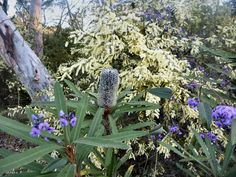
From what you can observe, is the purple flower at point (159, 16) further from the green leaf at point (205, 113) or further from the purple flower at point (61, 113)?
the purple flower at point (61, 113)

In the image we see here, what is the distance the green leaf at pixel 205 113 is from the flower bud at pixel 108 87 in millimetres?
318

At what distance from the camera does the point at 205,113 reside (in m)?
1.33

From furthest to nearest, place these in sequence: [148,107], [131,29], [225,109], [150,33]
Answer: [150,33] → [131,29] → [148,107] → [225,109]

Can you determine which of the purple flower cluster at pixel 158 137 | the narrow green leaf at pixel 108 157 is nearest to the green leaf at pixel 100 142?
the narrow green leaf at pixel 108 157

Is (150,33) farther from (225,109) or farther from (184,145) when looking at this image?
(225,109)

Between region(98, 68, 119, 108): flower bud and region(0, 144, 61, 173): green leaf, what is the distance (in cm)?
46

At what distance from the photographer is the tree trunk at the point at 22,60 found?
16.4 ft

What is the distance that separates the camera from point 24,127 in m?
1.02

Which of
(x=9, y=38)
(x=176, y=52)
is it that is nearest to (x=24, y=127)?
(x=176, y=52)

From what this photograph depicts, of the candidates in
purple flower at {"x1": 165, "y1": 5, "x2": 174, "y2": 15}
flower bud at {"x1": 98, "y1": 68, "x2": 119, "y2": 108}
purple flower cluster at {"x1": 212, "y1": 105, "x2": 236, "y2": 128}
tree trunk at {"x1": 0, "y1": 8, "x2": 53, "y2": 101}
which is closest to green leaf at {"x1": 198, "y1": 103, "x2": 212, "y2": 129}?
purple flower cluster at {"x1": 212, "y1": 105, "x2": 236, "y2": 128}

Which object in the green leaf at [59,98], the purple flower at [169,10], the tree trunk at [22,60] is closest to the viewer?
the green leaf at [59,98]

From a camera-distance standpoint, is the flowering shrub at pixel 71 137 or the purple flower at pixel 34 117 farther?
the purple flower at pixel 34 117

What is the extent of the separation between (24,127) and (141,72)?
2.17 m

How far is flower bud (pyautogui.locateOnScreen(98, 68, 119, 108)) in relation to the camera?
4.43ft
